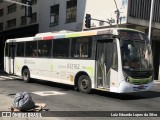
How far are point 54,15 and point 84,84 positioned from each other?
27.3m

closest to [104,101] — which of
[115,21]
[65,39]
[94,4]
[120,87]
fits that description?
[120,87]

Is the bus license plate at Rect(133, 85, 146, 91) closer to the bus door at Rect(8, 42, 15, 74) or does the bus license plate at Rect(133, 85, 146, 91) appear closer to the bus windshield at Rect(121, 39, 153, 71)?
the bus windshield at Rect(121, 39, 153, 71)

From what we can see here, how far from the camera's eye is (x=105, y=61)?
14.4 meters

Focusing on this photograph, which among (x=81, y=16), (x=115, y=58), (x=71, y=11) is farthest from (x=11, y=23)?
(x=115, y=58)

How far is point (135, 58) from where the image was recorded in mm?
14031

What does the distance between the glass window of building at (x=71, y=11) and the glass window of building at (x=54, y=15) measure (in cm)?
231

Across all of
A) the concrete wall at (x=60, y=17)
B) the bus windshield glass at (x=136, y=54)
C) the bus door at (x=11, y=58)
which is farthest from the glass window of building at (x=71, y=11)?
the bus windshield glass at (x=136, y=54)

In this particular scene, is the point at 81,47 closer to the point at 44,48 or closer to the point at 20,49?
the point at 44,48

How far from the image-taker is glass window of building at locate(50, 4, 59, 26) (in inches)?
1630

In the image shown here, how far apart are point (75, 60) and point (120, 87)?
10.9 ft

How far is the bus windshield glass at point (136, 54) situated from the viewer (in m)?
13.9

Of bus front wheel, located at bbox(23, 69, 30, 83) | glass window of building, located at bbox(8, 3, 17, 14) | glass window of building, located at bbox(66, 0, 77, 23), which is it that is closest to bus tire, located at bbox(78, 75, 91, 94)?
bus front wheel, located at bbox(23, 69, 30, 83)

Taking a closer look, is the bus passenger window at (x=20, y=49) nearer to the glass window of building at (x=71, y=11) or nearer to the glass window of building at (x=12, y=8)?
A: the glass window of building at (x=71, y=11)

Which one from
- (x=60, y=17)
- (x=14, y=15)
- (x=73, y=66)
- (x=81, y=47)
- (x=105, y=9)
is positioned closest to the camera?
(x=81, y=47)
